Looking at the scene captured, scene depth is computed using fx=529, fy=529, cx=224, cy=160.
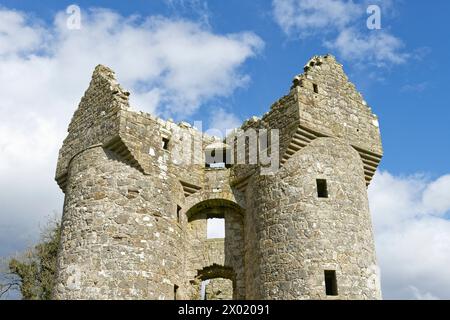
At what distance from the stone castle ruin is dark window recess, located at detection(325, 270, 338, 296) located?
0.04 meters

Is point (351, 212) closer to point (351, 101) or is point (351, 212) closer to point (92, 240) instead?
point (351, 101)

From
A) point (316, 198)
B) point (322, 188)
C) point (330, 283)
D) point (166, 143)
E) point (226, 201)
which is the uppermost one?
point (166, 143)

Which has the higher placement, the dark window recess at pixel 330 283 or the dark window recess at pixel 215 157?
the dark window recess at pixel 215 157

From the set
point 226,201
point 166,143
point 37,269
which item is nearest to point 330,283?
point 226,201

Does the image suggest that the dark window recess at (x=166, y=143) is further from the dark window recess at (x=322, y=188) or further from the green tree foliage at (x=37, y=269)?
the green tree foliage at (x=37, y=269)

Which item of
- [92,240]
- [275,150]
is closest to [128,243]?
[92,240]

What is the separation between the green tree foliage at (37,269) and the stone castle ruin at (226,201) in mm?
10056

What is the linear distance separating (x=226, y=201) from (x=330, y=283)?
480 cm

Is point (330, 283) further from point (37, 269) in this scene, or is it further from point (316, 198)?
point (37, 269)

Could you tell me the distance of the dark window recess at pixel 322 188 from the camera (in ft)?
51.3

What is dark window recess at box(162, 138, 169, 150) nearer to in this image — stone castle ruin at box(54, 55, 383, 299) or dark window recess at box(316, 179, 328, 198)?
stone castle ruin at box(54, 55, 383, 299)

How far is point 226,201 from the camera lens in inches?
707

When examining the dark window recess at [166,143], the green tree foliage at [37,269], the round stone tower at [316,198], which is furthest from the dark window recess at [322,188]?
the green tree foliage at [37,269]

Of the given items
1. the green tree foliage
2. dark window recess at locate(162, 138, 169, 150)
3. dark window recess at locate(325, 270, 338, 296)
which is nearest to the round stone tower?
dark window recess at locate(325, 270, 338, 296)
